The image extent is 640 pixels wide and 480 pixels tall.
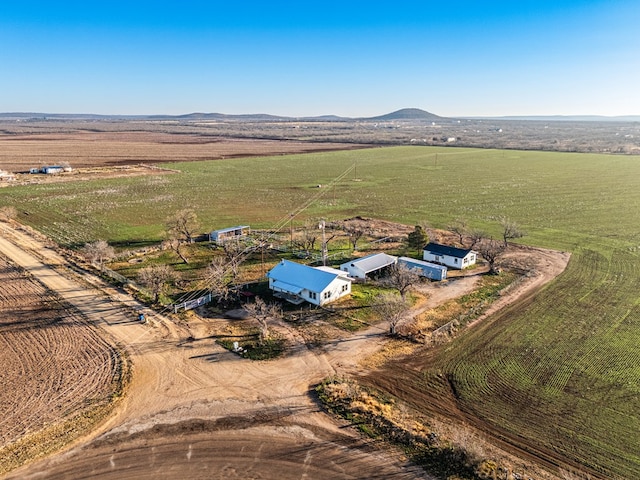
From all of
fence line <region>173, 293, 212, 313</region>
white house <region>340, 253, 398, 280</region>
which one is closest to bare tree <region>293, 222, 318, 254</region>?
white house <region>340, 253, 398, 280</region>

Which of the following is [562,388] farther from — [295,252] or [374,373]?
[295,252]

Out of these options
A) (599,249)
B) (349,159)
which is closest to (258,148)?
(349,159)

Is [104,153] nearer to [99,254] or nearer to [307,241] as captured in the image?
[99,254]

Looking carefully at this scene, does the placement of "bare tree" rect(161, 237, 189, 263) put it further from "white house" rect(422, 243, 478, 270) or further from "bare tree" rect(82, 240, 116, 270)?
"white house" rect(422, 243, 478, 270)

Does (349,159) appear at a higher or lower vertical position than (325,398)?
higher

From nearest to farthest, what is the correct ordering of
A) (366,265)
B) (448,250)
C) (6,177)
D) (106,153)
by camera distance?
(366,265)
(448,250)
(6,177)
(106,153)

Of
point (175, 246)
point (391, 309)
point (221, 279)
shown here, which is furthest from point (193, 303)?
point (391, 309)

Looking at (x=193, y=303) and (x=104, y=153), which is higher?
(x=104, y=153)
